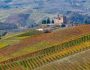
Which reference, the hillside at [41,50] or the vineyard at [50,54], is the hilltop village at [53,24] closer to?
the hillside at [41,50]

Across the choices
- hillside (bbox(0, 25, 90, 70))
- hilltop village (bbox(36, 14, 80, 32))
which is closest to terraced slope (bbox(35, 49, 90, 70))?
hillside (bbox(0, 25, 90, 70))

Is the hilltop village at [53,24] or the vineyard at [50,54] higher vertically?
the vineyard at [50,54]

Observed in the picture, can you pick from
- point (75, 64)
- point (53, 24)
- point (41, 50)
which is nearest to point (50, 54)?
point (41, 50)

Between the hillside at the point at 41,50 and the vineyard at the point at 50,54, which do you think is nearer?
the vineyard at the point at 50,54

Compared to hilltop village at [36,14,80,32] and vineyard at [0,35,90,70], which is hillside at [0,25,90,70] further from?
hilltop village at [36,14,80,32]

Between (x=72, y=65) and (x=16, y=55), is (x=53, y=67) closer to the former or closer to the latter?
(x=72, y=65)

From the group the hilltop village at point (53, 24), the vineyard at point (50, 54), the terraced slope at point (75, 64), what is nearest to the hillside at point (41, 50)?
the vineyard at point (50, 54)

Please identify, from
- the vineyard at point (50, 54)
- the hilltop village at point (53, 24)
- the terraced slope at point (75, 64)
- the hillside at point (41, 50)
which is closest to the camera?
the terraced slope at point (75, 64)

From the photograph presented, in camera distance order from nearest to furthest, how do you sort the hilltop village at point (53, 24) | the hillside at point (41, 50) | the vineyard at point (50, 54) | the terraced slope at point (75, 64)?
the terraced slope at point (75, 64) < the vineyard at point (50, 54) < the hillside at point (41, 50) < the hilltop village at point (53, 24)

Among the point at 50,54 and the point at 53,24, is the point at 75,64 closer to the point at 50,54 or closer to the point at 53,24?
the point at 50,54

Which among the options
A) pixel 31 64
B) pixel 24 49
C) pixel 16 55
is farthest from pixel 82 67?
pixel 24 49
